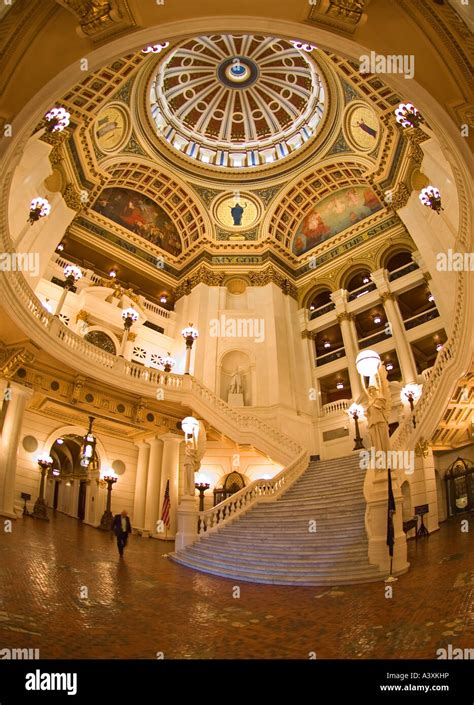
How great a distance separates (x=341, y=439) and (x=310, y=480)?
658cm

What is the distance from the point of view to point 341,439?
21.0 m

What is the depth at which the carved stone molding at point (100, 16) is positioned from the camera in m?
4.94

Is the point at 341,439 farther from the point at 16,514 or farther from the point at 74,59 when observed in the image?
the point at 74,59

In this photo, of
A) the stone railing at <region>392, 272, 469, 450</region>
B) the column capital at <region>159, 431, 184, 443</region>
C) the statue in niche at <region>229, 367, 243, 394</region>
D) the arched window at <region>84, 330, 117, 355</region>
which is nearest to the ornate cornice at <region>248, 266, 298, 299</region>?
the statue in niche at <region>229, 367, 243, 394</region>

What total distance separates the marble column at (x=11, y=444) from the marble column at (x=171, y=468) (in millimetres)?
5876

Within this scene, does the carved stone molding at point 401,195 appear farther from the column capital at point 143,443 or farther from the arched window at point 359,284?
the column capital at point 143,443

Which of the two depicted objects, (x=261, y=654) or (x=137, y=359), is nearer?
(x=261, y=654)

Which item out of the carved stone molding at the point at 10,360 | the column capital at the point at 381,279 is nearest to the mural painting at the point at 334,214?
the column capital at the point at 381,279

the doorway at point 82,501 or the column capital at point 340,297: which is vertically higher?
the column capital at point 340,297

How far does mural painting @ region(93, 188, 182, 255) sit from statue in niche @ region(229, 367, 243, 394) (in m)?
9.37

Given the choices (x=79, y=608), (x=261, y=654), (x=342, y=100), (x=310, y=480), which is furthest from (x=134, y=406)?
(x=342, y=100)

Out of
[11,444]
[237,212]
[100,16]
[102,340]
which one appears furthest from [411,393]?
[237,212]

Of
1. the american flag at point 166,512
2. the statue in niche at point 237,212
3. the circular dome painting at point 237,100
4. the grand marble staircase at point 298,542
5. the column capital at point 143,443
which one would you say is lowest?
the grand marble staircase at point 298,542

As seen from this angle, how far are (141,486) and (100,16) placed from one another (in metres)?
15.9
